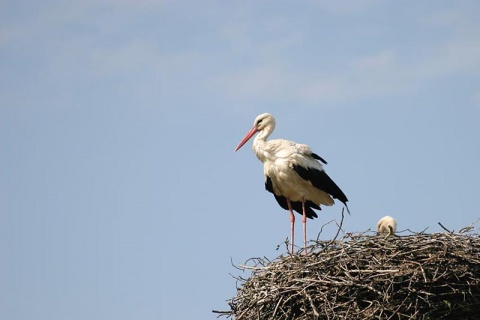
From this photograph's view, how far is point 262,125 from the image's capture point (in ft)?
42.2

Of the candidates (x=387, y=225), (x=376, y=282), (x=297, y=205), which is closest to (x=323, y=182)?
(x=297, y=205)

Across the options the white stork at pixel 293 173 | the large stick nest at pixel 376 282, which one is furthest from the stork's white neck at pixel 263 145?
the large stick nest at pixel 376 282

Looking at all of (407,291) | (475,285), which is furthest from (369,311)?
(475,285)

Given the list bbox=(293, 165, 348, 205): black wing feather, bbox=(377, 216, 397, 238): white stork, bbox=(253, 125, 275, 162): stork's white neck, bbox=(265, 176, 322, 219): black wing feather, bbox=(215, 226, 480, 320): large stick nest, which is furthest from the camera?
bbox=(265, 176, 322, 219): black wing feather

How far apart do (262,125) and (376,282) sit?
370 cm

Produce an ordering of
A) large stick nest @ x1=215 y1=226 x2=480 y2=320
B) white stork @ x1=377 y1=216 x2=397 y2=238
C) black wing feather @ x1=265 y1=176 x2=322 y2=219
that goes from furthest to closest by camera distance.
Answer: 1. black wing feather @ x1=265 y1=176 x2=322 y2=219
2. white stork @ x1=377 y1=216 x2=397 y2=238
3. large stick nest @ x1=215 y1=226 x2=480 y2=320

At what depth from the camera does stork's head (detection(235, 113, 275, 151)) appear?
42.0 feet

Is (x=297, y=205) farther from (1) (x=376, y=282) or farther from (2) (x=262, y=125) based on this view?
(1) (x=376, y=282)

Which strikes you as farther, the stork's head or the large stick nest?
the stork's head

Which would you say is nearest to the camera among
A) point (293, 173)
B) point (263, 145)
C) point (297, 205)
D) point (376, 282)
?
point (376, 282)

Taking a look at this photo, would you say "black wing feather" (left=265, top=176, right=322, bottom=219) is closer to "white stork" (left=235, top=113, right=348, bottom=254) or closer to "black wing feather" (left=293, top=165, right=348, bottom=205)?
"white stork" (left=235, top=113, right=348, bottom=254)

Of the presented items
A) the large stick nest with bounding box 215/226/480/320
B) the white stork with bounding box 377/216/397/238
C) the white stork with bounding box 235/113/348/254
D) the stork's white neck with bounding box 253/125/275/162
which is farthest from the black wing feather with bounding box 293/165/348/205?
the large stick nest with bounding box 215/226/480/320

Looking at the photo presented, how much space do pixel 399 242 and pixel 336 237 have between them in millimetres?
638

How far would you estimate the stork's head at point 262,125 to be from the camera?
12789 mm
